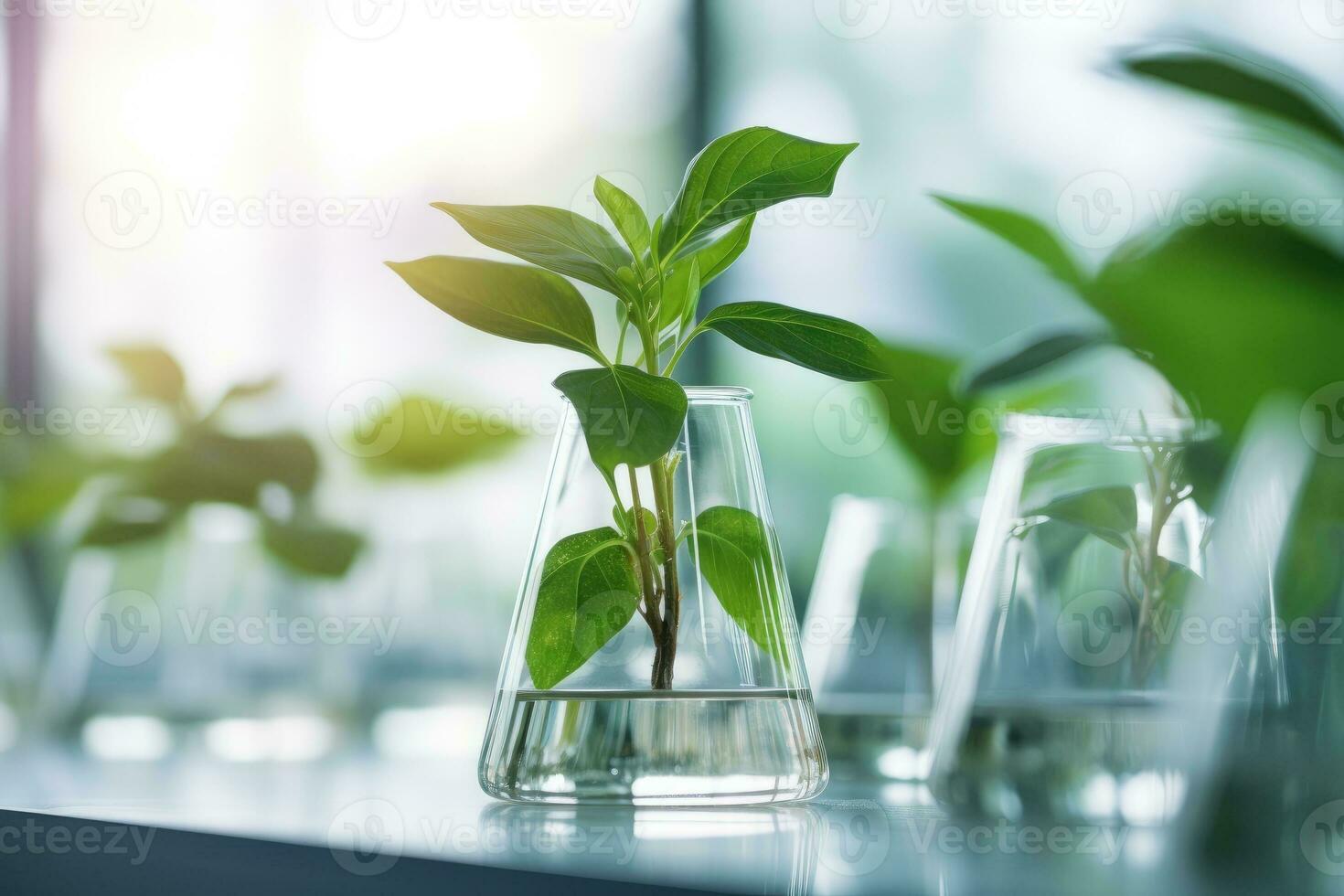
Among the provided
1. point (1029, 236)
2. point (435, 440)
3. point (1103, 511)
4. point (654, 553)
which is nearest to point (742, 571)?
point (654, 553)

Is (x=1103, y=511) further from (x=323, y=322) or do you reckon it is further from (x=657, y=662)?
(x=323, y=322)

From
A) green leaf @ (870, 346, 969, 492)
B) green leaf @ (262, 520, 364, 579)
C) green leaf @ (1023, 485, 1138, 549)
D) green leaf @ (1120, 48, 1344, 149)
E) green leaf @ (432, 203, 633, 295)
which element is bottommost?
green leaf @ (262, 520, 364, 579)

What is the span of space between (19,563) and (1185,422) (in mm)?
1079

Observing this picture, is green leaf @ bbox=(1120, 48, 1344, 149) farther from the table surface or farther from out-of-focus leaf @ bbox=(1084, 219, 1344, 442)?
the table surface

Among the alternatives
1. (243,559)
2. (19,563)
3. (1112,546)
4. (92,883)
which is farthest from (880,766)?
(19,563)

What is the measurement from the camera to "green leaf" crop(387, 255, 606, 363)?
412 millimetres

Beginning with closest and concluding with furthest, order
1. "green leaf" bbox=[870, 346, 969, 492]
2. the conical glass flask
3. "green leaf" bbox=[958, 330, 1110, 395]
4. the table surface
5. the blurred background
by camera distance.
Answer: the table surface → the conical glass flask → "green leaf" bbox=[958, 330, 1110, 395] → "green leaf" bbox=[870, 346, 969, 492] → the blurred background

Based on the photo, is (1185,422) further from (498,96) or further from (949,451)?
(498,96)

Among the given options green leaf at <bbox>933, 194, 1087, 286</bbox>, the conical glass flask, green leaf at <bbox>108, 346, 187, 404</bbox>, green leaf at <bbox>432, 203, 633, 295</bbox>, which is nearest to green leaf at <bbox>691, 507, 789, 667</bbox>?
the conical glass flask

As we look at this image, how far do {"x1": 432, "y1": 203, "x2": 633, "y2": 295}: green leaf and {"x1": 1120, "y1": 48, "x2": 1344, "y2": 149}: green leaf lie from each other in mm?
273

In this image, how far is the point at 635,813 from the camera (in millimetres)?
398

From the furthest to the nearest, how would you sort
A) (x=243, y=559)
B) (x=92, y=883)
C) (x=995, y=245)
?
(x=243, y=559), (x=995, y=245), (x=92, y=883)

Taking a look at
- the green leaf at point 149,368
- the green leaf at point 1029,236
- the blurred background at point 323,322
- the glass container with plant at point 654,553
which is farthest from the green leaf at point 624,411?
the green leaf at point 149,368

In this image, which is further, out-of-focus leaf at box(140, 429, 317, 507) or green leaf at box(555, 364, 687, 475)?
out-of-focus leaf at box(140, 429, 317, 507)
